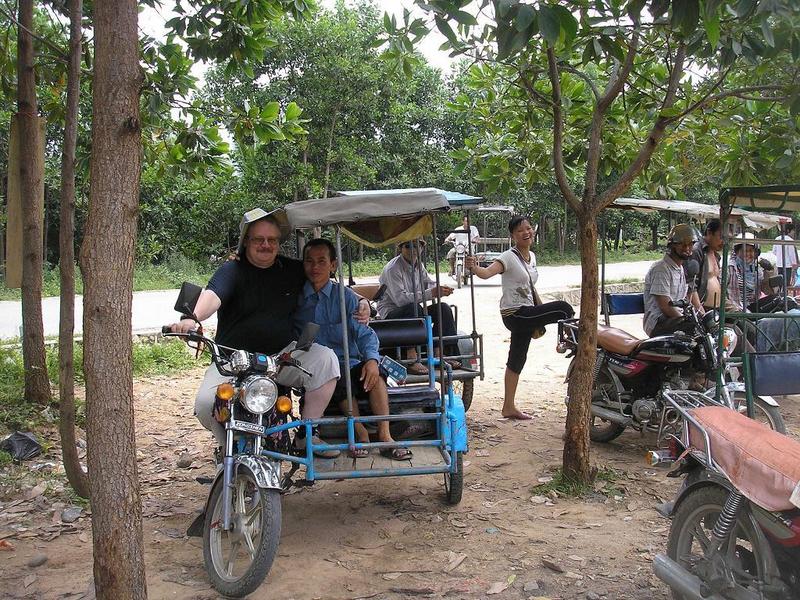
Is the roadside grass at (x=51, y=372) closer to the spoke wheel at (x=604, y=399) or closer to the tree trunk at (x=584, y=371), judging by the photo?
the tree trunk at (x=584, y=371)

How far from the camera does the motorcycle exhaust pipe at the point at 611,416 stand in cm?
572

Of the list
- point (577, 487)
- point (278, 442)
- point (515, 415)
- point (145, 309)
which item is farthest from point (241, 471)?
point (145, 309)

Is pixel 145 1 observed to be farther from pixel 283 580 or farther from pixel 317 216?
pixel 283 580

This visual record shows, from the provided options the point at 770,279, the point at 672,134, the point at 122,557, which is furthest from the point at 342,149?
the point at 122,557

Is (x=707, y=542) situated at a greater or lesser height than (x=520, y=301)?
lesser

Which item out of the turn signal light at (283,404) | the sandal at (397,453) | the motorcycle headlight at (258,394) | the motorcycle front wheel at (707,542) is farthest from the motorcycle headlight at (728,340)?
the motorcycle headlight at (258,394)

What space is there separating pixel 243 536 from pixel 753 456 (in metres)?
2.35

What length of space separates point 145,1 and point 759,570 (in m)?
5.91

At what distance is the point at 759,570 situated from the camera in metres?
2.72

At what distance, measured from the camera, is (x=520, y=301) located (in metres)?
6.63

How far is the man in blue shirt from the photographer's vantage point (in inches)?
179

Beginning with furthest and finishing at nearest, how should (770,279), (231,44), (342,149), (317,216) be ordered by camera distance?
1. (342,149)
2. (770,279)
3. (231,44)
4. (317,216)

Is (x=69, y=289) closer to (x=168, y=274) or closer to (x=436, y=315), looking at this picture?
(x=436, y=315)

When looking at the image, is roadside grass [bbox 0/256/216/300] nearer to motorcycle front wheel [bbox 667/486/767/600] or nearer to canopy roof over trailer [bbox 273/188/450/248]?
canopy roof over trailer [bbox 273/188/450/248]
